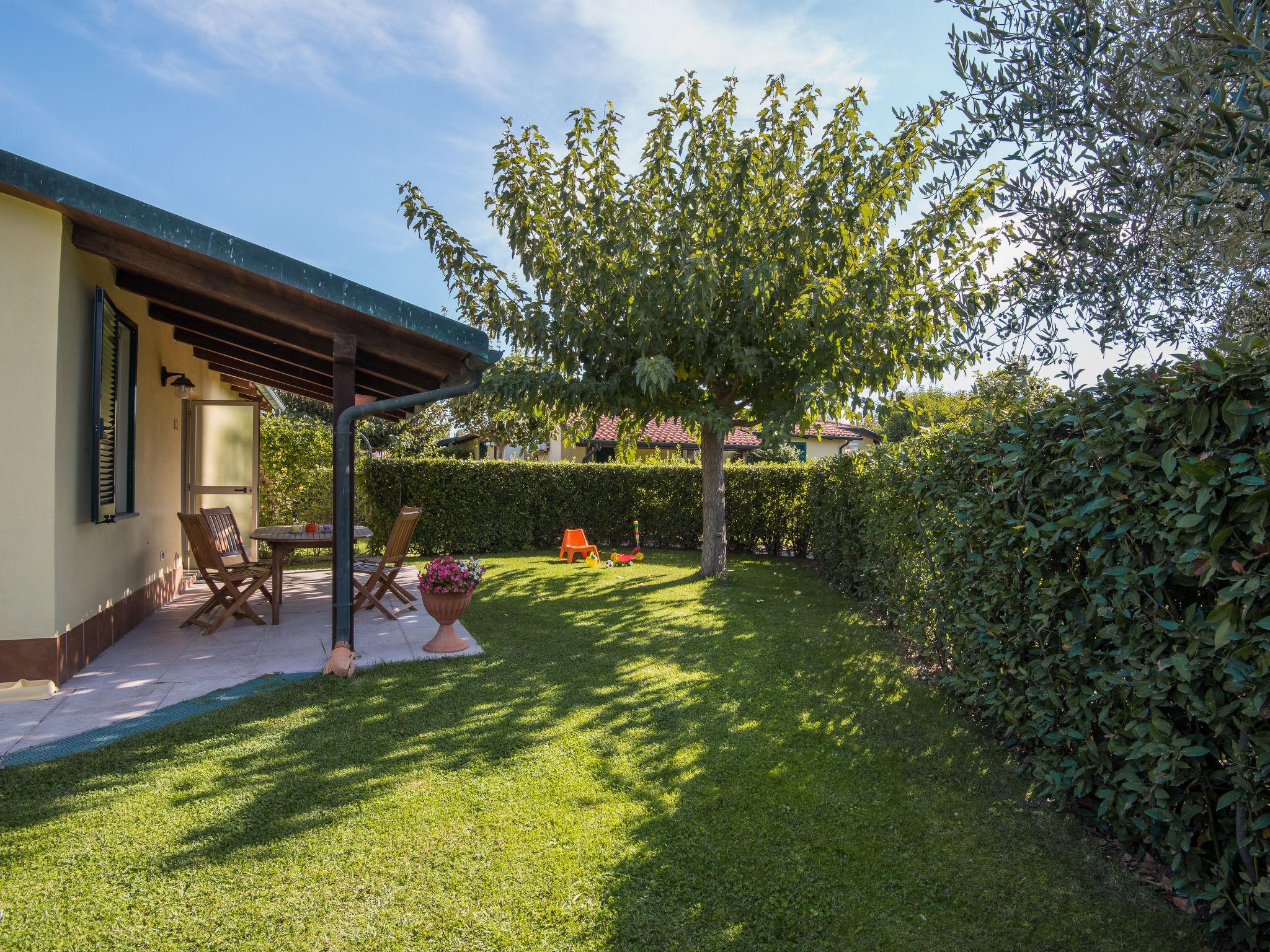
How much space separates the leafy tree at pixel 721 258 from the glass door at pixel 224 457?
3.60 m

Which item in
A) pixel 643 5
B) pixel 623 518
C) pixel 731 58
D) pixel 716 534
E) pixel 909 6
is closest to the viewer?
pixel 909 6

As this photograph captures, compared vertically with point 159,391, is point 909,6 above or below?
above

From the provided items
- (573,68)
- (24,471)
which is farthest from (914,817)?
(573,68)

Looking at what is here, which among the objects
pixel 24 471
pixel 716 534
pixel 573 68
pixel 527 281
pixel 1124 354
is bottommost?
pixel 716 534

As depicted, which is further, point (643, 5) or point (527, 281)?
point (527, 281)

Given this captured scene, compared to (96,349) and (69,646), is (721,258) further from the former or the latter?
(69,646)

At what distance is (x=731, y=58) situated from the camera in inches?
347

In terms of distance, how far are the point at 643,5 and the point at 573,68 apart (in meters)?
2.60

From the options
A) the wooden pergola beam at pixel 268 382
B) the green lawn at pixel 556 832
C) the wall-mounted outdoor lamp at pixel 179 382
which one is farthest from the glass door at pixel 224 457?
the green lawn at pixel 556 832

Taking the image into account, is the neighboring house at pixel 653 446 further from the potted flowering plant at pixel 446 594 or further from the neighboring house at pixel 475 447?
the potted flowering plant at pixel 446 594

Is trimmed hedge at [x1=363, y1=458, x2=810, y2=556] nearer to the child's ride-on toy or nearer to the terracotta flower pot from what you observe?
the child's ride-on toy

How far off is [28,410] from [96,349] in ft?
2.34

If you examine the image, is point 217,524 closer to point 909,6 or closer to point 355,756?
→ point 355,756

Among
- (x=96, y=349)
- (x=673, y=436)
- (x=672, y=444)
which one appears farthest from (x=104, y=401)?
(x=673, y=436)
